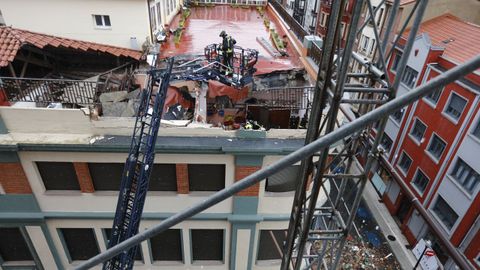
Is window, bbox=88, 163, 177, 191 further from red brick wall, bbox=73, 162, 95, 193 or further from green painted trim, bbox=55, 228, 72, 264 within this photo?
green painted trim, bbox=55, 228, 72, 264

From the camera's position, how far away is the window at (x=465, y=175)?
16.4 metres

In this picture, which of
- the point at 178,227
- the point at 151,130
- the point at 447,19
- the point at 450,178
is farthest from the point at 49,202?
the point at 447,19

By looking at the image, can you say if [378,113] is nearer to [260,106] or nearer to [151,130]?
[151,130]

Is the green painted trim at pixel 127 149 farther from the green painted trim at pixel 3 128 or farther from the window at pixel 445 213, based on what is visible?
the window at pixel 445 213

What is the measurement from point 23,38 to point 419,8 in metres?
12.2

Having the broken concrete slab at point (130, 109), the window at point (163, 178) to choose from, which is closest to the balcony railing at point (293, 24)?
the broken concrete slab at point (130, 109)

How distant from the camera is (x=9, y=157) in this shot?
33.2 ft

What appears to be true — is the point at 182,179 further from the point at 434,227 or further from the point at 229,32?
the point at 434,227

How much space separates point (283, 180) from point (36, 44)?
10.2 m

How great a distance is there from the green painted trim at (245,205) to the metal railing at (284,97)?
141 inches

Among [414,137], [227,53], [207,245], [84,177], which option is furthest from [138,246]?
[414,137]

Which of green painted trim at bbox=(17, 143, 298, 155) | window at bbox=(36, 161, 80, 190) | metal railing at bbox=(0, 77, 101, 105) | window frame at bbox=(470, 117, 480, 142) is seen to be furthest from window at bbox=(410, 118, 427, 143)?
window at bbox=(36, 161, 80, 190)

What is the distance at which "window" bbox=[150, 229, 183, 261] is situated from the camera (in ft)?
41.4

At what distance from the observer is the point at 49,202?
444 inches
